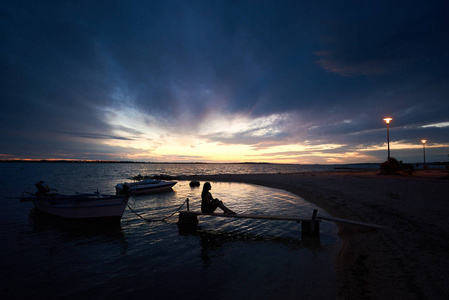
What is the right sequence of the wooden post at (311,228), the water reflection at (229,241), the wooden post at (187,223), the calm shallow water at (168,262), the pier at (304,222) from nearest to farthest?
the calm shallow water at (168,262) < the water reflection at (229,241) < the pier at (304,222) < the wooden post at (311,228) < the wooden post at (187,223)

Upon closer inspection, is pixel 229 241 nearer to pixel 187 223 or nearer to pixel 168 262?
pixel 187 223

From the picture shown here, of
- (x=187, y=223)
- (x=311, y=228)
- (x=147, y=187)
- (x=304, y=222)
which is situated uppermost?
(x=304, y=222)

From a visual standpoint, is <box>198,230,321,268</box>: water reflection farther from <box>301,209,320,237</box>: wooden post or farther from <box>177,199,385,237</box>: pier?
<box>177,199,385,237</box>: pier

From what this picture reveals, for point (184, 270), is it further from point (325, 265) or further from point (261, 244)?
point (325, 265)

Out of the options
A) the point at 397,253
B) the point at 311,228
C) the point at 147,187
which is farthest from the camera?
the point at 147,187

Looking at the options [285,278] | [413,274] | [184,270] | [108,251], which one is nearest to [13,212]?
[108,251]

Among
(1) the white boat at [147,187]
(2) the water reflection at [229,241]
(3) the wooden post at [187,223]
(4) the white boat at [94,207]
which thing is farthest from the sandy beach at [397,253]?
(1) the white boat at [147,187]

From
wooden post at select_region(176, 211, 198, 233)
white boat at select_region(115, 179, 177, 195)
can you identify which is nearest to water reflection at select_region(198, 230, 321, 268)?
wooden post at select_region(176, 211, 198, 233)

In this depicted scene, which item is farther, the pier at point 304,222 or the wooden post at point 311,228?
the wooden post at point 311,228

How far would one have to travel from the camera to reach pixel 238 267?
7656 mm

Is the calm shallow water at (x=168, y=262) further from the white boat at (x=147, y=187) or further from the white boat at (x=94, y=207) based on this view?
the white boat at (x=147, y=187)

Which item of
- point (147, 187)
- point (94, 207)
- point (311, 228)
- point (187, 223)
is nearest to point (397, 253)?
point (311, 228)

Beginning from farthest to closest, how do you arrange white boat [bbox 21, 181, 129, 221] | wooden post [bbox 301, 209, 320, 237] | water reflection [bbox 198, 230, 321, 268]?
1. white boat [bbox 21, 181, 129, 221]
2. wooden post [bbox 301, 209, 320, 237]
3. water reflection [bbox 198, 230, 321, 268]

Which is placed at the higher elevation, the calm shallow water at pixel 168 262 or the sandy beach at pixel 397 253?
the sandy beach at pixel 397 253
